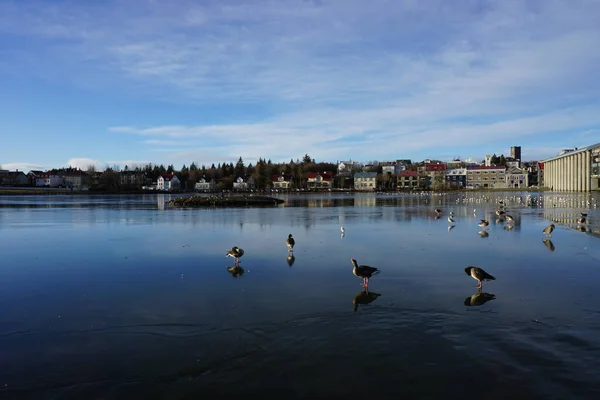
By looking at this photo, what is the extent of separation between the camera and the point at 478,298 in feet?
29.8

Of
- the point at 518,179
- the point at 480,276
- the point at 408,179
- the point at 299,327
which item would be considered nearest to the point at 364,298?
the point at 299,327

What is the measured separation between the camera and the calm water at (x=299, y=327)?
5.50 metres

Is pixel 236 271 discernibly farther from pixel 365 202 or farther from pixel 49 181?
pixel 49 181

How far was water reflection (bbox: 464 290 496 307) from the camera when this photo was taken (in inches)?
343

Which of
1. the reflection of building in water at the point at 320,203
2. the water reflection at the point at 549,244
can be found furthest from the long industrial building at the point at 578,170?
the water reflection at the point at 549,244

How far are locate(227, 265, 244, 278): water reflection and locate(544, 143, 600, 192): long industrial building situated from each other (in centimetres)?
9885

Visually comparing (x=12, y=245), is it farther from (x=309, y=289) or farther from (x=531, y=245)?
(x=531, y=245)

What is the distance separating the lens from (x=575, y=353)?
6.22m

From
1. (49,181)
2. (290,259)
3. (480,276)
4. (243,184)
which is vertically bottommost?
(290,259)

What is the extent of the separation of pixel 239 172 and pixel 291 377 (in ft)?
615

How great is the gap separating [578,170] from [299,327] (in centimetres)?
11087

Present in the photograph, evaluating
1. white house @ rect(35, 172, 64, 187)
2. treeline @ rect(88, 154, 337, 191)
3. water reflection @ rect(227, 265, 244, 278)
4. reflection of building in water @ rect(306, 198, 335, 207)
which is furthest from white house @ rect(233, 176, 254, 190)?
water reflection @ rect(227, 265, 244, 278)

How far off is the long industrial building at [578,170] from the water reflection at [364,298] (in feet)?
327

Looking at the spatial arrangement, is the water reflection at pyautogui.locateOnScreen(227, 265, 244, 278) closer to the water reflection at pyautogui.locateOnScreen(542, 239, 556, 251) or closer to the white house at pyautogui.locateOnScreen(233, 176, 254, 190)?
the water reflection at pyautogui.locateOnScreen(542, 239, 556, 251)
